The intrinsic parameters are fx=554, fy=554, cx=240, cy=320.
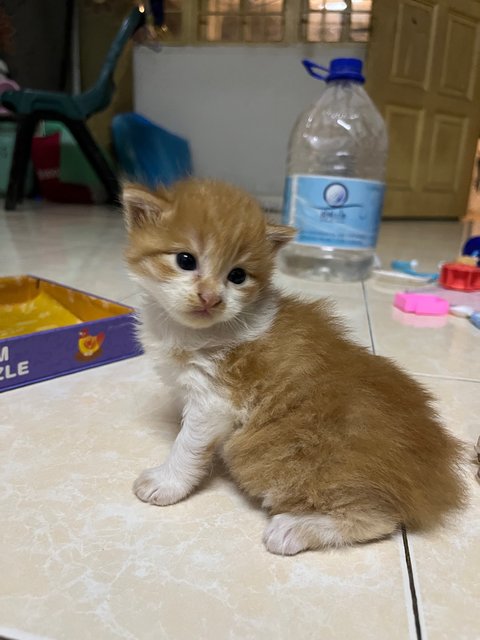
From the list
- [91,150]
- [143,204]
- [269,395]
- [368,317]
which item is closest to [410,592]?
[269,395]

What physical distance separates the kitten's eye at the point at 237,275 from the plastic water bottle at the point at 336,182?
1.08m

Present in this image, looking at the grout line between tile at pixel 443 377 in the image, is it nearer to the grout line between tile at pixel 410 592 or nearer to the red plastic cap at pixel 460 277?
the grout line between tile at pixel 410 592

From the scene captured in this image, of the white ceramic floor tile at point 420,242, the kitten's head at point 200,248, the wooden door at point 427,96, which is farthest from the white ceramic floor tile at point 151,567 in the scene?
the wooden door at point 427,96

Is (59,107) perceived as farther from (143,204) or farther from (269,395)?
(269,395)

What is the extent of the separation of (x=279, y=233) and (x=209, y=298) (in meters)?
0.15

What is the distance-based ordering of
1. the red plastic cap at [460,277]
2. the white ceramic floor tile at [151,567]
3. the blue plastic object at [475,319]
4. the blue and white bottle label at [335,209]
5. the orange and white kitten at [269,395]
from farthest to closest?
1. the red plastic cap at [460,277]
2. the blue and white bottle label at [335,209]
3. the blue plastic object at [475,319]
4. the orange and white kitten at [269,395]
5. the white ceramic floor tile at [151,567]

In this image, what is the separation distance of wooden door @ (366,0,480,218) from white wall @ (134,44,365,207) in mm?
350

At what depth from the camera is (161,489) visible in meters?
0.68

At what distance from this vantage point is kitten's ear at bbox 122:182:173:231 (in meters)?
0.70

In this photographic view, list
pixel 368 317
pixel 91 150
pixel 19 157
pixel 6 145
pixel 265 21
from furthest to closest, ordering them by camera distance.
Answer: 1. pixel 265 21
2. pixel 6 145
3. pixel 91 150
4. pixel 19 157
5. pixel 368 317

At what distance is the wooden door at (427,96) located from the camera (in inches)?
139

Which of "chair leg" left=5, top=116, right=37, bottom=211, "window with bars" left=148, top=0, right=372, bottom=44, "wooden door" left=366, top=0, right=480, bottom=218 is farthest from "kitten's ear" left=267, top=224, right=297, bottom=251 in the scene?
"window with bars" left=148, top=0, right=372, bottom=44

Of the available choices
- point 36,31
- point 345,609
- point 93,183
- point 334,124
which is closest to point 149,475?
point 345,609

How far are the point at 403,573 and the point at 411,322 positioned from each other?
1.01m
